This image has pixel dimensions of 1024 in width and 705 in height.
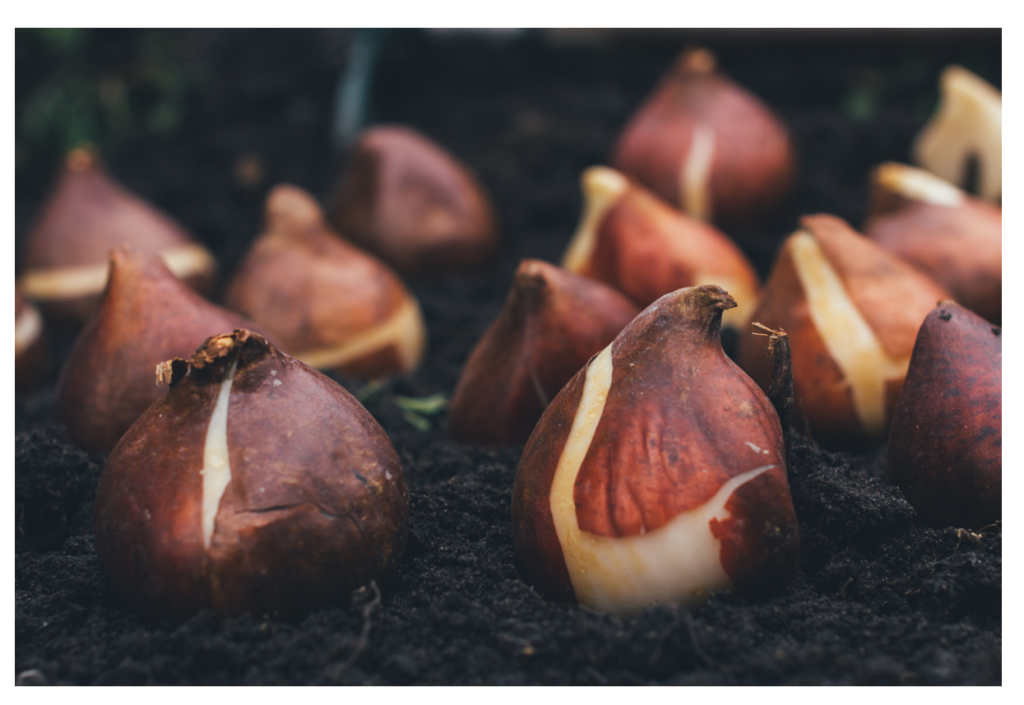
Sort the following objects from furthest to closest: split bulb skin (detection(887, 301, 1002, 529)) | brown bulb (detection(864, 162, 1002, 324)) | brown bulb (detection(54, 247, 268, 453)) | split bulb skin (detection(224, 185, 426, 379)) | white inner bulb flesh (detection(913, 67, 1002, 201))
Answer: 1. white inner bulb flesh (detection(913, 67, 1002, 201))
2. split bulb skin (detection(224, 185, 426, 379))
3. brown bulb (detection(864, 162, 1002, 324))
4. brown bulb (detection(54, 247, 268, 453))
5. split bulb skin (detection(887, 301, 1002, 529))

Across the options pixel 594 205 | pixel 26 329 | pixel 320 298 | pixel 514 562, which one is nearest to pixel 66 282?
pixel 26 329

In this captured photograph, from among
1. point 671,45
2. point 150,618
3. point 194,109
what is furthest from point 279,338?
point 671,45

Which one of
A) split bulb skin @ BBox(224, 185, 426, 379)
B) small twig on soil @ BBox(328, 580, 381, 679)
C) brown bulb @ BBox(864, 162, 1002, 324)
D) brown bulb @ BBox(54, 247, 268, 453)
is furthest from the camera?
split bulb skin @ BBox(224, 185, 426, 379)

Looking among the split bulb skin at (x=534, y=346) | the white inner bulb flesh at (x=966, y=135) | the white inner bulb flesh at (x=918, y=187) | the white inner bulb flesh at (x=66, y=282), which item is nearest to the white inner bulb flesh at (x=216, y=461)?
the split bulb skin at (x=534, y=346)

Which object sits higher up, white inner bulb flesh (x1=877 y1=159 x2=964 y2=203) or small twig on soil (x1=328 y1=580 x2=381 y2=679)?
white inner bulb flesh (x1=877 y1=159 x2=964 y2=203)

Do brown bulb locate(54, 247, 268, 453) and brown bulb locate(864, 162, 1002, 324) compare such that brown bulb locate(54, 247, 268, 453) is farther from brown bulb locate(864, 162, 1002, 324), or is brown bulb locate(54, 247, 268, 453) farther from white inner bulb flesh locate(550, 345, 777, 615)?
brown bulb locate(864, 162, 1002, 324)

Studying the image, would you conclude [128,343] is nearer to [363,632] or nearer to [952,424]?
[363,632]

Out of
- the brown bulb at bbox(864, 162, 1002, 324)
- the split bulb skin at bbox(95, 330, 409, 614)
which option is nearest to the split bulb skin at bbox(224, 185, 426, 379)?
the split bulb skin at bbox(95, 330, 409, 614)
